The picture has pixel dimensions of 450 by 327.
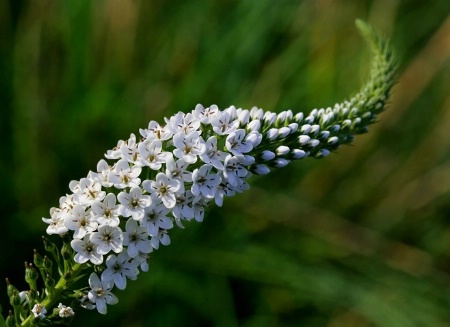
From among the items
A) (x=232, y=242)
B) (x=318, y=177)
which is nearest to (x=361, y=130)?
(x=232, y=242)

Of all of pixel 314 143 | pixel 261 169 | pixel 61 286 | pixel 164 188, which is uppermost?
pixel 314 143

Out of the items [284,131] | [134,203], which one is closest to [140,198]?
[134,203]

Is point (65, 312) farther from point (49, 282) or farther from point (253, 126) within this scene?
point (253, 126)

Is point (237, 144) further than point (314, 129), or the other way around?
point (314, 129)

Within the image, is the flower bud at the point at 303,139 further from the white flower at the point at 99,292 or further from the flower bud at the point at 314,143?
the white flower at the point at 99,292

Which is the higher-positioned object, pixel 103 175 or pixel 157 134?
pixel 157 134

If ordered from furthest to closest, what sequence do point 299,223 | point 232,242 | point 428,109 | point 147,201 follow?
point 428,109 → point 299,223 → point 232,242 → point 147,201

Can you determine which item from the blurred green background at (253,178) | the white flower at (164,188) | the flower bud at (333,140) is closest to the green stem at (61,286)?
the white flower at (164,188)

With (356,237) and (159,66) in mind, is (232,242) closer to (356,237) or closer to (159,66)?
(356,237)
